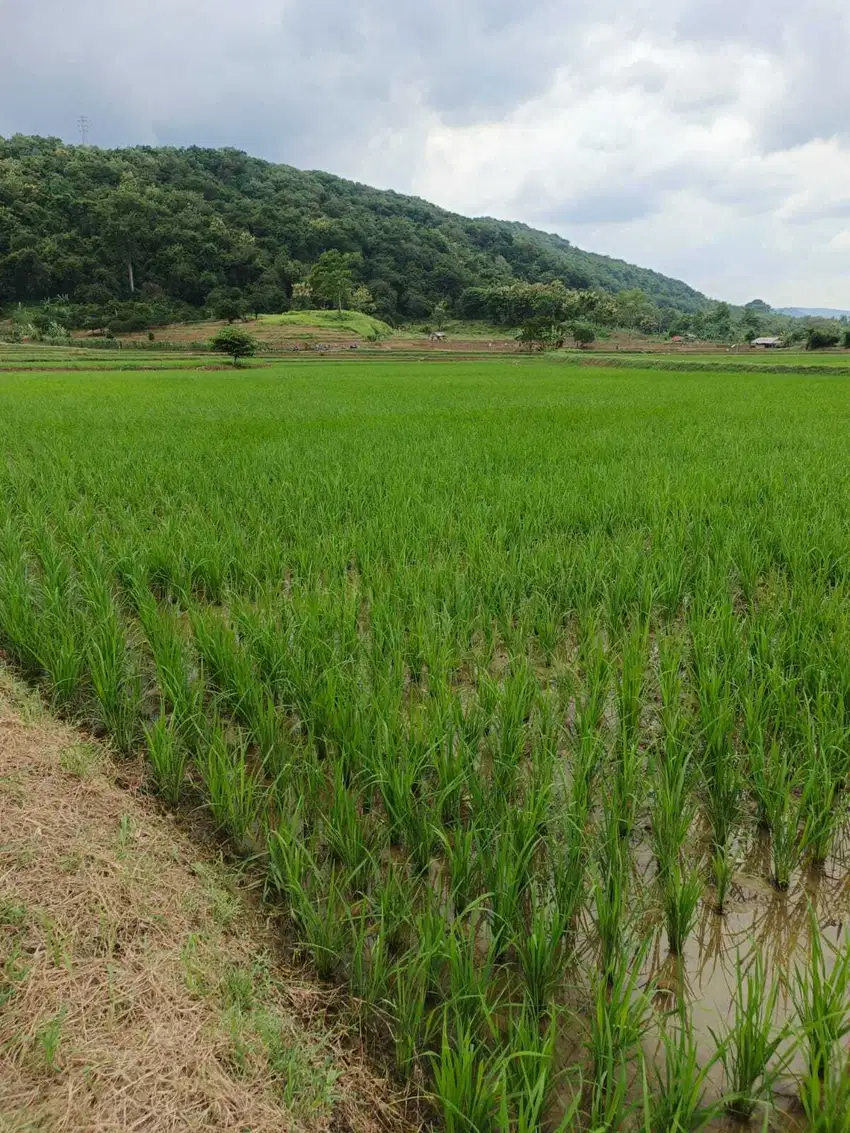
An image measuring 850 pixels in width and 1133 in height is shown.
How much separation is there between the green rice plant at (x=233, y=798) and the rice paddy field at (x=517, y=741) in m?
0.01

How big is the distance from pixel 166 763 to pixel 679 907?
1446 millimetres

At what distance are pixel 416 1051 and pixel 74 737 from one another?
156 centimetres

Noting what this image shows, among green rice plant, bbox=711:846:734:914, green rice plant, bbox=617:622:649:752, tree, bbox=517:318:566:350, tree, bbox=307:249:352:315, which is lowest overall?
green rice plant, bbox=711:846:734:914

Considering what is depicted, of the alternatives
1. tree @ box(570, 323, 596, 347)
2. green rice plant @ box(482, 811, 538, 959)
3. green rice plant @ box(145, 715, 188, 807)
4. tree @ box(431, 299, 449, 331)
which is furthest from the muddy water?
tree @ box(431, 299, 449, 331)

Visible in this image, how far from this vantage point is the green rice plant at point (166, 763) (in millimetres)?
1854

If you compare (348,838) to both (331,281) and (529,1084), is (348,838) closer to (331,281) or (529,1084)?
(529,1084)

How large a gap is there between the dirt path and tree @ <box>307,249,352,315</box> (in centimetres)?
5379

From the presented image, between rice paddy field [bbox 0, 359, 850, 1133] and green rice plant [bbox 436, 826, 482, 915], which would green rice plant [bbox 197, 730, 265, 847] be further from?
green rice plant [bbox 436, 826, 482, 915]

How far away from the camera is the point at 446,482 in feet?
16.6

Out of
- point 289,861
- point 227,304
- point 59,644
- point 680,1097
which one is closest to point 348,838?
point 289,861

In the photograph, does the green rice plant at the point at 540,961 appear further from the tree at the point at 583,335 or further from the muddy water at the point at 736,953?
the tree at the point at 583,335

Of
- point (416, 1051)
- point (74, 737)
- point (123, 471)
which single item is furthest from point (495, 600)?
point (123, 471)

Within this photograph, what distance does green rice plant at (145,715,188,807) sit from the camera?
185 centimetres

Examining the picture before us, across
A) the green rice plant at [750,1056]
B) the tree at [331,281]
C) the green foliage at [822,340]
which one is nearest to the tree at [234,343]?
the tree at [331,281]
